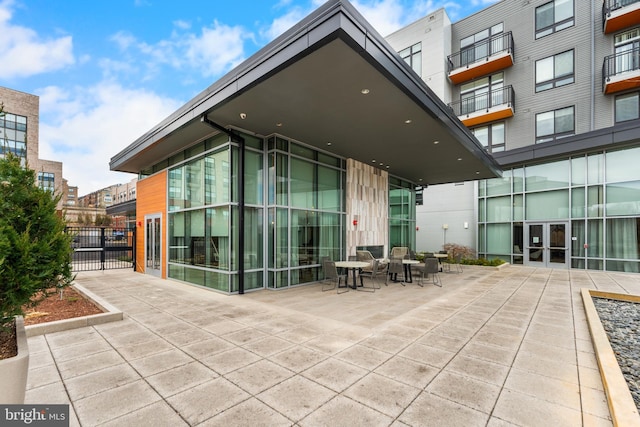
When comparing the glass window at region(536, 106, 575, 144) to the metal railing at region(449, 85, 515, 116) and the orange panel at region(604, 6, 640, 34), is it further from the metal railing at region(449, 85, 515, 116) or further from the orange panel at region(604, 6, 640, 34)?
the orange panel at region(604, 6, 640, 34)

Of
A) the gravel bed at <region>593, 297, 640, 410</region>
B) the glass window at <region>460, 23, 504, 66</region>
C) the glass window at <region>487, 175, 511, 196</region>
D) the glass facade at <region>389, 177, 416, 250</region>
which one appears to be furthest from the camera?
the glass window at <region>460, 23, 504, 66</region>

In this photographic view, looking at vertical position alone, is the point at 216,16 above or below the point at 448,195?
above

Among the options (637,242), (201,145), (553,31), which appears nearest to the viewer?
(201,145)

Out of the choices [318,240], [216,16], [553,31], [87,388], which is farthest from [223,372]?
[553,31]

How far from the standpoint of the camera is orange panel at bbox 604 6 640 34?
1272 centimetres

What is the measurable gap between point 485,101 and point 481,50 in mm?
3083

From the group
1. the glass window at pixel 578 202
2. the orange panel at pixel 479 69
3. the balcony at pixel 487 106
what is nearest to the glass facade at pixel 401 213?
the balcony at pixel 487 106

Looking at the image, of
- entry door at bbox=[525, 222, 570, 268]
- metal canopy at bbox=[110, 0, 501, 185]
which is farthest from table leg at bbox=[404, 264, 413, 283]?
entry door at bbox=[525, 222, 570, 268]

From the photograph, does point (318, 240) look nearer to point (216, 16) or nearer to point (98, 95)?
point (216, 16)

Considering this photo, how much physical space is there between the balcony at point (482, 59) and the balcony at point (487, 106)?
4.29ft

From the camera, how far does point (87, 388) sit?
304 centimetres

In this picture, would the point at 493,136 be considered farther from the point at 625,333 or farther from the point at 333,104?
the point at 333,104

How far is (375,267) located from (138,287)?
706cm

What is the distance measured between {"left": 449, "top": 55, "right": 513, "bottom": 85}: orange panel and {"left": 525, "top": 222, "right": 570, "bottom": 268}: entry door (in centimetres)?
915
